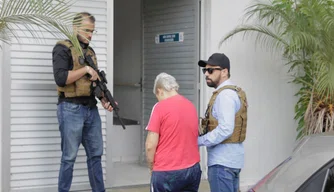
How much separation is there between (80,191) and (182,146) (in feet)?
7.97

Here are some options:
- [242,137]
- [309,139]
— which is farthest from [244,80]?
[309,139]

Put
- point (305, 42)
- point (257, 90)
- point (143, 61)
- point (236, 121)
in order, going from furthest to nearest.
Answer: point (143, 61) < point (257, 90) < point (305, 42) < point (236, 121)

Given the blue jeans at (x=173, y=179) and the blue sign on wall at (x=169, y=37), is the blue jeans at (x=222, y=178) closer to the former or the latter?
the blue jeans at (x=173, y=179)

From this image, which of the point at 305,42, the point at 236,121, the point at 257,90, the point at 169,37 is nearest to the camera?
the point at 236,121

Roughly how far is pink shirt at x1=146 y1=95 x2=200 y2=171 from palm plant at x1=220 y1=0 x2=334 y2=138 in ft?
9.23

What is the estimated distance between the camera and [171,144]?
17.0 ft

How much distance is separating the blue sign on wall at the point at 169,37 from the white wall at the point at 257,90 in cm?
47

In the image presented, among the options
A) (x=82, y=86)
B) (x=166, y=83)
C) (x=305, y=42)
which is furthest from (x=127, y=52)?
(x=166, y=83)

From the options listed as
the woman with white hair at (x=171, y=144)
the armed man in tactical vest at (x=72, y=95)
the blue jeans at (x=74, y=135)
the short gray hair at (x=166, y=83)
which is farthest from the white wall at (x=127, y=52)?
the woman with white hair at (x=171, y=144)

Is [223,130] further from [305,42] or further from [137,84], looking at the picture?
[137,84]

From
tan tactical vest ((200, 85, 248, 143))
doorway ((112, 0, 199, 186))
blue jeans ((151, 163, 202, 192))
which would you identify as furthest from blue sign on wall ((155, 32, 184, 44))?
blue jeans ((151, 163, 202, 192))

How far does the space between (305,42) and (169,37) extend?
2.10 metres

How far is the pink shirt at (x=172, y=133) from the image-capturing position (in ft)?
16.9

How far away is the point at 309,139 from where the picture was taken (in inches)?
150
